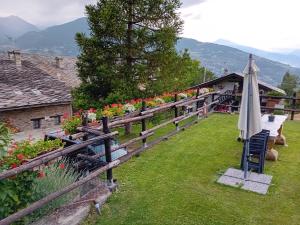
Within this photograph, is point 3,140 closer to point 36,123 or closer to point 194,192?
point 194,192

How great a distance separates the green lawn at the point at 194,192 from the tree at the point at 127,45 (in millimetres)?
4323

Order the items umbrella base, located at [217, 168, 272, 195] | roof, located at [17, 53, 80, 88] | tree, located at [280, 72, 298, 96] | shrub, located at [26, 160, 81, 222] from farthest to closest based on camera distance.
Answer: tree, located at [280, 72, 298, 96] → roof, located at [17, 53, 80, 88] → umbrella base, located at [217, 168, 272, 195] → shrub, located at [26, 160, 81, 222]

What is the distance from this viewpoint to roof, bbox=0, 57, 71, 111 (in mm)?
21053

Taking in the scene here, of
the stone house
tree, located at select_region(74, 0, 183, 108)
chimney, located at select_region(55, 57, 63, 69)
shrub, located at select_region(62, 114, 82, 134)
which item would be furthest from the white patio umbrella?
chimney, located at select_region(55, 57, 63, 69)

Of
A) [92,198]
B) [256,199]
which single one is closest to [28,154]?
[92,198]

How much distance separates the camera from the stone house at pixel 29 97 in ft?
68.5

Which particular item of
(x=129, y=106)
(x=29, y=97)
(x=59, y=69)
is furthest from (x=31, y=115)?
(x=129, y=106)

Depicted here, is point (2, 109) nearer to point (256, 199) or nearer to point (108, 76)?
point (108, 76)

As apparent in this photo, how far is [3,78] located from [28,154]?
845 inches

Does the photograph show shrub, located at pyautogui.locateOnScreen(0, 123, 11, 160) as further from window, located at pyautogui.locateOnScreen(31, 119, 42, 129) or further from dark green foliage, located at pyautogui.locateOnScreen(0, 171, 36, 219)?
window, located at pyautogui.locateOnScreen(31, 119, 42, 129)

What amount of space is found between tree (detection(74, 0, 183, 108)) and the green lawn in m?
4.32

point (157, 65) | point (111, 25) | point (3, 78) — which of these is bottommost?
point (3, 78)

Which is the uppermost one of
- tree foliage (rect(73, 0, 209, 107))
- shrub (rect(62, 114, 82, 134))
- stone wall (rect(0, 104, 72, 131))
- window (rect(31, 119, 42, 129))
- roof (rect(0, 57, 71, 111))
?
tree foliage (rect(73, 0, 209, 107))

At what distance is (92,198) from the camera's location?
5531 millimetres
